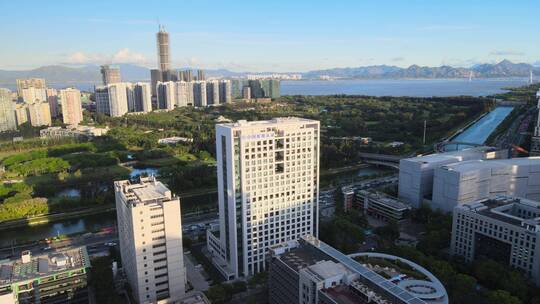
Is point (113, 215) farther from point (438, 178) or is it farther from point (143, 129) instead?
point (143, 129)

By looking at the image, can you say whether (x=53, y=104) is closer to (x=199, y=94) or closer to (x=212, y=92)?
(x=199, y=94)

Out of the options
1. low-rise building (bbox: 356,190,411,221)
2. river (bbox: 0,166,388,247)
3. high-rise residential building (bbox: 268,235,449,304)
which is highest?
high-rise residential building (bbox: 268,235,449,304)

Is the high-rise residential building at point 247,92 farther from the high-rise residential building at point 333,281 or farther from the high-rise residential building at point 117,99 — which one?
the high-rise residential building at point 333,281

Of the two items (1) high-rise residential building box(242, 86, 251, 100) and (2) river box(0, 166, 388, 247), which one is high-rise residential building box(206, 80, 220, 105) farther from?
(2) river box(0, 166, 388, 247)

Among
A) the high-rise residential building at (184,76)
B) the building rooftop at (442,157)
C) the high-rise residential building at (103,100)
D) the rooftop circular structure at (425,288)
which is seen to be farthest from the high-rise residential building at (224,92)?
the rooftop circular structure at (425,288)

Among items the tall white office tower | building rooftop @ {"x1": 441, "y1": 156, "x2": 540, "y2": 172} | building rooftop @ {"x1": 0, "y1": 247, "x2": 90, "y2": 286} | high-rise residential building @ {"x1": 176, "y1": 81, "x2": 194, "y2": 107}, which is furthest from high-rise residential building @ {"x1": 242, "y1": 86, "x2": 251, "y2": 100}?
building rooftop @ {"x1": 0, "y1": 247, "x2": 90, "y2": 286}

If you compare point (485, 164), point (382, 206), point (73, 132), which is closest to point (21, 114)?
point (73, 132)
